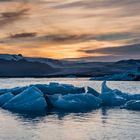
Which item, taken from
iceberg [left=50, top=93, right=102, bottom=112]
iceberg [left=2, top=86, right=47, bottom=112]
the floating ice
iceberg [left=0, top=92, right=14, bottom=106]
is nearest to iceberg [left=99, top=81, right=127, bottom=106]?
iceberg [left=50, top=93, right=102, bottom=112]

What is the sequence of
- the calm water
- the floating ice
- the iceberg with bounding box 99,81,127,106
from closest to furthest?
the calm water, the iceberg with bounding box 99,81,127,106, the floating ice

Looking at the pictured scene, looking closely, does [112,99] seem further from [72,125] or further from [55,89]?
[72,125]

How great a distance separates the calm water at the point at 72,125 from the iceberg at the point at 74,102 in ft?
3.59

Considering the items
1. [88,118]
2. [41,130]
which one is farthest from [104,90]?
[41,130]

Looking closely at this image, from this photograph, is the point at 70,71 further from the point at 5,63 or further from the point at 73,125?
the point at 73,125

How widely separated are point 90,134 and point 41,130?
165 cm

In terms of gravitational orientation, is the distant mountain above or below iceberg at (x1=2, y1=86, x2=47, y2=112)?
above

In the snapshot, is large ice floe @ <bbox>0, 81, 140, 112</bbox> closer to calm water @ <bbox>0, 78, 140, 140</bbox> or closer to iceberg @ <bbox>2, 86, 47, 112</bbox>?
iceberg @ <bbox>2, 86, 47, 112</bbox>

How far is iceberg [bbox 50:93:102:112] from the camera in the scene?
19.3 m

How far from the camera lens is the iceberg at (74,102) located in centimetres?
1933

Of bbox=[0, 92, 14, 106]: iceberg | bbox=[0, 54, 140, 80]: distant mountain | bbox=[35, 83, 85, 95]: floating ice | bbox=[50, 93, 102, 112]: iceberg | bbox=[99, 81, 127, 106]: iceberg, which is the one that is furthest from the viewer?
bbox=[0, 54, 140, 80]: distant mountain

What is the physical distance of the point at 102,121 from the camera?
50.6ft

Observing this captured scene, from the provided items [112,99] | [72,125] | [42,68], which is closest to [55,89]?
[112,99]

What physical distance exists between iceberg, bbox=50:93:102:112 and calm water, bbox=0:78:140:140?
1.10 meters
